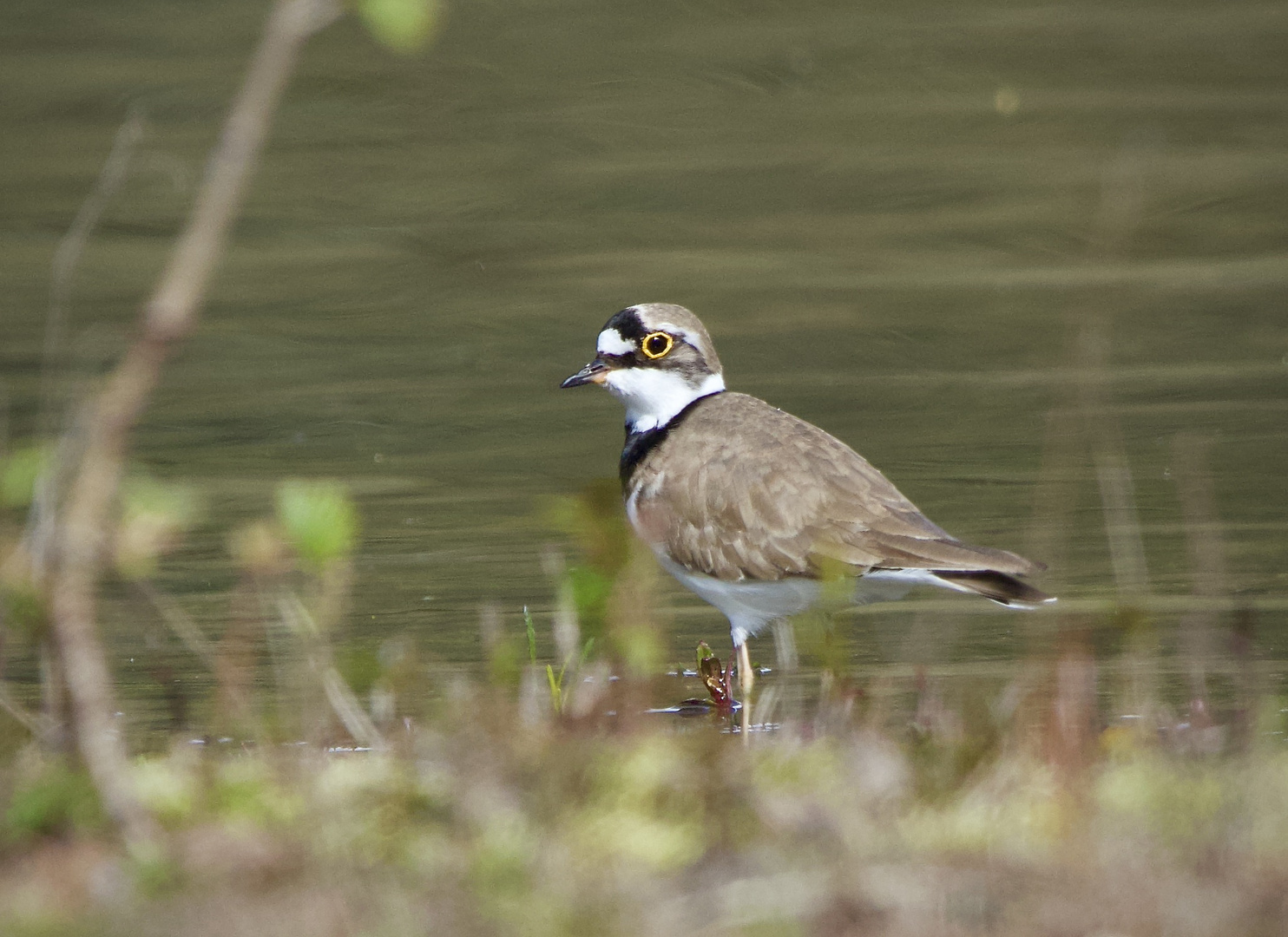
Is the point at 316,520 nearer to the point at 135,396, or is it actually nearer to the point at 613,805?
the point at 135,396

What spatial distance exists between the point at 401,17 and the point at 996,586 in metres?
3.43

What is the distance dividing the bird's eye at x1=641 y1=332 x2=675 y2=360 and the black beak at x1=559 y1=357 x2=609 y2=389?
0.55 ft

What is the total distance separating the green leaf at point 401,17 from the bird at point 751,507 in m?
2.97

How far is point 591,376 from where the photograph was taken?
770 centimetres

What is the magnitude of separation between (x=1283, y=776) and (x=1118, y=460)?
4895mm

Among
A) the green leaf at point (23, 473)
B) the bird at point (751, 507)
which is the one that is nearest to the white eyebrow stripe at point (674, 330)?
the bird at point (751, 507)

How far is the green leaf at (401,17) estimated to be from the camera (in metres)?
3.40

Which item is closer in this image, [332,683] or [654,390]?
[332,683]

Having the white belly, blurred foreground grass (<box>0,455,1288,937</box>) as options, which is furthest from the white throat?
blurred foreground grass (<box>0,455,1288,937</box>)

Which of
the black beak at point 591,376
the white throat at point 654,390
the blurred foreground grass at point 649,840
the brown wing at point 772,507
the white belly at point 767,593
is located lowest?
the blurred foreground grass at point 649,840

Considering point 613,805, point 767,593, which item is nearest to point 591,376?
point 767,593

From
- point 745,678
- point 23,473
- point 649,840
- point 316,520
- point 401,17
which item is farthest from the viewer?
point 745,678

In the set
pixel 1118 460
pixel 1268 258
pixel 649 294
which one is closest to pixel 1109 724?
pixel 1118 460

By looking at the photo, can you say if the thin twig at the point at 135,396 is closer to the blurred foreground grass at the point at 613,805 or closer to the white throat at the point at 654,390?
the blurred foreground grass at the point at 613,805
